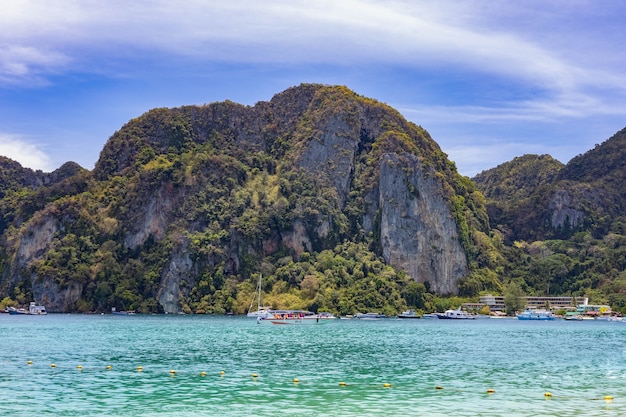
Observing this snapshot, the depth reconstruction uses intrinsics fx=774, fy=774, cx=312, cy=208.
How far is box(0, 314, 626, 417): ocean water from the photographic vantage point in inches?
1449

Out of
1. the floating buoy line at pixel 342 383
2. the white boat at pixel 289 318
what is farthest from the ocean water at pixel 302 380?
the white boat at pixel 289 318

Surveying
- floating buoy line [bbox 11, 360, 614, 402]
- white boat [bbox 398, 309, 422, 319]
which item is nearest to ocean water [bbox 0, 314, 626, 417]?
floating buoy line [bbox 11, 360, 614, 402]

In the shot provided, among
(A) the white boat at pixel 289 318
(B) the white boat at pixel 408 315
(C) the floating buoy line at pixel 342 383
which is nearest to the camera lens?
(C) the floating buoy line at pixel 342 383

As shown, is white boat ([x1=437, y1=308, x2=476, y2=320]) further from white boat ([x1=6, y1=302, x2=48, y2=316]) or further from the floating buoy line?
the floating buoy line

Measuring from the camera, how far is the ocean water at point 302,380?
121 ft

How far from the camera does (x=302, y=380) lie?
152 feet

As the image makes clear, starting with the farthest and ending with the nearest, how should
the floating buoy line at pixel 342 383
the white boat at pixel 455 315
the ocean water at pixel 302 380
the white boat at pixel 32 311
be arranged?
the white boat at pixel 455 315
the white boat at pixel 32 311
the floating buoy line at pixel 342 383
the ocean water at pixel 302 380

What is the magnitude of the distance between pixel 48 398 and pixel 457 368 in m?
28.8

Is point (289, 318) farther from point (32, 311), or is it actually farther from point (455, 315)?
point (32, 311)

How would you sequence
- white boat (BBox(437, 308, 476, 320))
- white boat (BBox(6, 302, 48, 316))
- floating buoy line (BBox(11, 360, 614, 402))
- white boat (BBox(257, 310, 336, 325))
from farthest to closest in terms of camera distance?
white boat (BBox(437, 308, 476, 320)) < white boat (BBox(6, 302, 48, 316)) < white boat (BBox(257, 310, 336, 325)) < floating buoy line (BBox(11, 360, 614, 402))

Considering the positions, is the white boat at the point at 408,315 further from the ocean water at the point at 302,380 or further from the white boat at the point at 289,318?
the ocean water at the point at 302,380

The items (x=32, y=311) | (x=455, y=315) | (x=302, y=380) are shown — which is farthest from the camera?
(x=455, y=315)

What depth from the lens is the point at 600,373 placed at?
53.5 meters

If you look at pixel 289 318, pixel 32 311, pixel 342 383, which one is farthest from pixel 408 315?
pixel 342 383
